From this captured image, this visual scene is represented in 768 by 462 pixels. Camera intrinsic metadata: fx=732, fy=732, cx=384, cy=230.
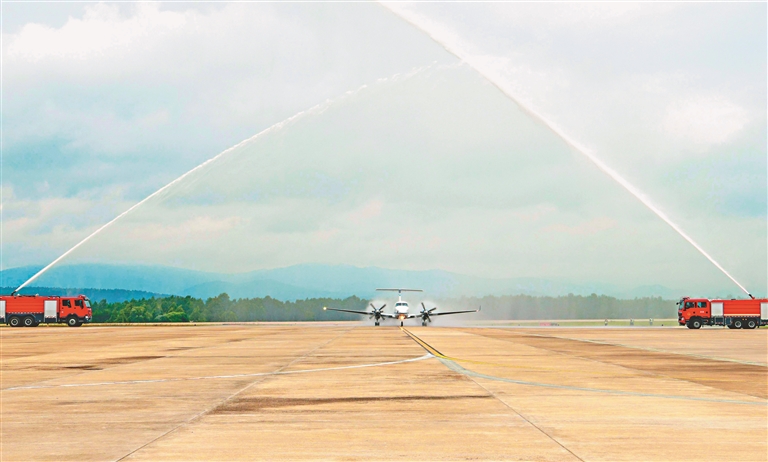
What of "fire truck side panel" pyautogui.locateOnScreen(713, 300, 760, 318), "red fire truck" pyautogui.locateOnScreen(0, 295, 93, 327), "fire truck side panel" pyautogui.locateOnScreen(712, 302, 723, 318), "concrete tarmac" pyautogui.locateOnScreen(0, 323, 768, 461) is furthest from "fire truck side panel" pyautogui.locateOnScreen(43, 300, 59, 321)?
"fire truck side panel" pyautogui.locateOnScreen(713, 300, 760, 318)

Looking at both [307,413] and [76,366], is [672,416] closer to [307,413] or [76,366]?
[307,413]

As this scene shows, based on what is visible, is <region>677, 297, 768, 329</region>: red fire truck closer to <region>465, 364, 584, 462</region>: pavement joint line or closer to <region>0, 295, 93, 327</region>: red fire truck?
<region>465, 364, 584, 462</region>: pavement joint line

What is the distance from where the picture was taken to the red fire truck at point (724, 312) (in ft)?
250

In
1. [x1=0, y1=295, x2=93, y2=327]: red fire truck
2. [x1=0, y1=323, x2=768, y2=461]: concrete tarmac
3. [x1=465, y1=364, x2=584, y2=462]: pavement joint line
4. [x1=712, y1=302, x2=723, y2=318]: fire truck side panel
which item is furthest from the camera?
[x1=0, y1=295, x2=93, y2=327]: red fire truck

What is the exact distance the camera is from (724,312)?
76.2 m

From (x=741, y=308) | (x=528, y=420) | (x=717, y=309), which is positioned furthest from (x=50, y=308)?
(x=528, y=420)

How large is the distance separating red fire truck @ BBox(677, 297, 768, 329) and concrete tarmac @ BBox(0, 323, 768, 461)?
50.2m

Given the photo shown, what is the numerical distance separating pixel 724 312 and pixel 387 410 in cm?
6976

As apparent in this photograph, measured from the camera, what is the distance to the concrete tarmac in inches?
472

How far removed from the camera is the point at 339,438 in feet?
42.3

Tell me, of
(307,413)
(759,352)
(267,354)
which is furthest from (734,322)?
(307,413)

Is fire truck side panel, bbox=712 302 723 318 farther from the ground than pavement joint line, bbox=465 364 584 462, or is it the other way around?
fire truck side panel, bbox=712 302 723 318

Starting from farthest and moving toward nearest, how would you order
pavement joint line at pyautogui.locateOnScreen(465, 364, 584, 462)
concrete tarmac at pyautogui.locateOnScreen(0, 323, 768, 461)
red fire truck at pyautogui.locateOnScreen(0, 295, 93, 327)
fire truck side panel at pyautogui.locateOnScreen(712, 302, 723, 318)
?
red fire truck at pyautogui.locateOnScreen(0, 295, 93, 327), fire truck side panel at pyautogui.locateOnScreen(712, 302, 723, 318), concrete tarmac at pyautogui.locateOnScreen(0, 323, 768, 461), pavement joint line at pyautogui.locateOnScreen(465, 364, 584, 462)

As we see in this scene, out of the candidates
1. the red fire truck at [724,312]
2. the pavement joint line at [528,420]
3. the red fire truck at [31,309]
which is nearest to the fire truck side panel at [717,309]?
the red fire truck at [724,312]
